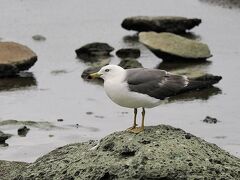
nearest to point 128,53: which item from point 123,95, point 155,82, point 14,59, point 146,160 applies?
point 14,59

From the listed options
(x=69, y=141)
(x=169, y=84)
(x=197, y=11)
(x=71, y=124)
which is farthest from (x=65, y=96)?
(x=197, y=11)

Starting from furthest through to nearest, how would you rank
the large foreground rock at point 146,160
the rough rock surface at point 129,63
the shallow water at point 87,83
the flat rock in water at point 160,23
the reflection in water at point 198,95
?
the flat rock in water at point 160,23 < the rough rock surface at point 129,63 < the reflection in water at point 198,95 < the shallow water at point 87,83 < the large foreground rock at point 146,160

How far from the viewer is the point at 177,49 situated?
71.2ft

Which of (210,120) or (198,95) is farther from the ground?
(210,120)

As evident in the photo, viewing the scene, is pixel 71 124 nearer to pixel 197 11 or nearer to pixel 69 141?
pixel 69 141

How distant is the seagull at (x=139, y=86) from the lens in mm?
10109

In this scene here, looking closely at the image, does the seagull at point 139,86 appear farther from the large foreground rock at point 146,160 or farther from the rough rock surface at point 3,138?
the rough rock surface at point 3,138

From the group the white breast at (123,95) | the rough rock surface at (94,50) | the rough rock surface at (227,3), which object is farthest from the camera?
the rough rock surface at (227,3)

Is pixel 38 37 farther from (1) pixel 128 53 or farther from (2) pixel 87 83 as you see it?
(2) pixel 87 83

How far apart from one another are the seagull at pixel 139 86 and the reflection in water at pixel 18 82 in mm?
8952

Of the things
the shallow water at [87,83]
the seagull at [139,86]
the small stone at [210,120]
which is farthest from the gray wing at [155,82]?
the small stone at [210,120]

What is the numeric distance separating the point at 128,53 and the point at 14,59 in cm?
369

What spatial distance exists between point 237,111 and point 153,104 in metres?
7.02

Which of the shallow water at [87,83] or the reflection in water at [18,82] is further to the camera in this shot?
the reflection in water at [18,82]
